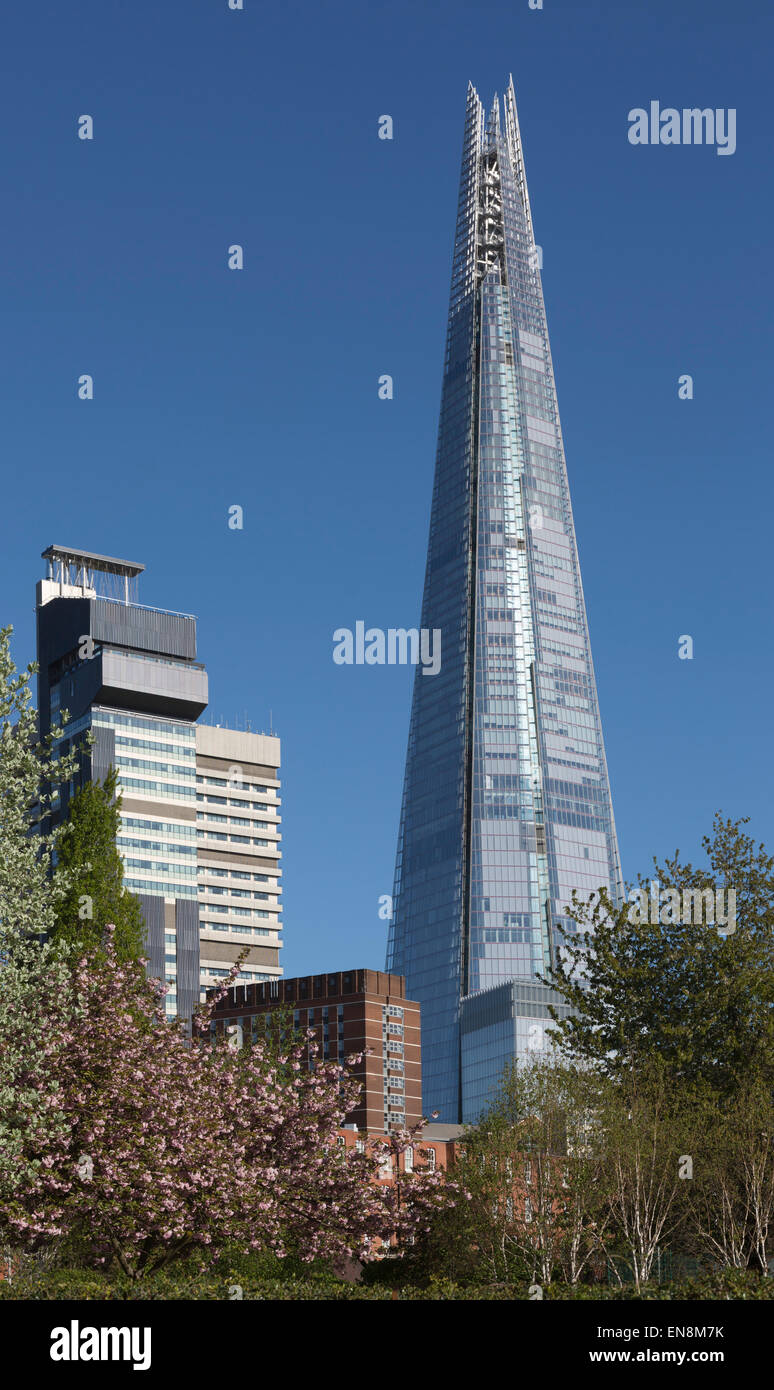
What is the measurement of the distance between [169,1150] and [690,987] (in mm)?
24380

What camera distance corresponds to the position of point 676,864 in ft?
196

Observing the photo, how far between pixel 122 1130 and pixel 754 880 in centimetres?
2905

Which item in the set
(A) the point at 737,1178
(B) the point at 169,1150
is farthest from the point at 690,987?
(B) the point at 169,1150

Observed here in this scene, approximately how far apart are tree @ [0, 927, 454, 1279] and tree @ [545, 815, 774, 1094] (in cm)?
1286

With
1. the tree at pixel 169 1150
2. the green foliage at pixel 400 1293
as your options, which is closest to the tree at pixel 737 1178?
the tree at pixel 169 1150

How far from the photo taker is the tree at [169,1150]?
3834 cm

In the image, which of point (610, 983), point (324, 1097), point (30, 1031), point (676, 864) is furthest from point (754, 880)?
point (30, 1031)

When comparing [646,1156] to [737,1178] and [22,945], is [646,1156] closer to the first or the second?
[737,1178]

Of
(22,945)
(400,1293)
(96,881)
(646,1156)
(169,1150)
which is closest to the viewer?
(400,1293)

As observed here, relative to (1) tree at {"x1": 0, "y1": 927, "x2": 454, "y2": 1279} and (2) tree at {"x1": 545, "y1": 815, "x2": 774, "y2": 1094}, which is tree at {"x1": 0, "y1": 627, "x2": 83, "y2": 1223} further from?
(2) tree at {"x1": 545, "y1": 815, "x2": 774, "y2": 1094}

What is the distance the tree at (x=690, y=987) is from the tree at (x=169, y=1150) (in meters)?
12.9

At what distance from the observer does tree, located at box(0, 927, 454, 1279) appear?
3834cm

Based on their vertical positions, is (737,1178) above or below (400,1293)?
below

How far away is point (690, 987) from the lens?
5716cm
